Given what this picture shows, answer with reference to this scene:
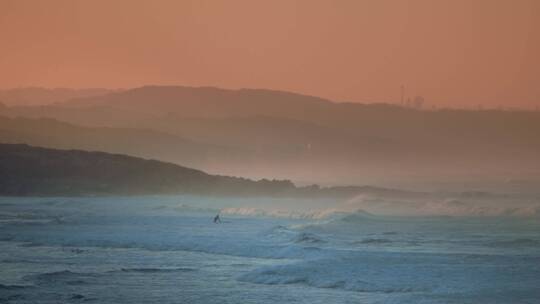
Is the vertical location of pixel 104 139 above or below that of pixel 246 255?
above

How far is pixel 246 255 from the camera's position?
34.9ft

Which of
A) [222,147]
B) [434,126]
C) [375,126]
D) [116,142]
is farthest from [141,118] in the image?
[434,126]

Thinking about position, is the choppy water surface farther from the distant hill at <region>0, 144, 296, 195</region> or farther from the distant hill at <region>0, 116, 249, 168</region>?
the distant hill at <region>0, 116, 249, 168</region>

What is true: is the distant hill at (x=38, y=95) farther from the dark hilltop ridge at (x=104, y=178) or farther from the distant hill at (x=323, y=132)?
the dark hilltop ridge at (x=104, y=178)

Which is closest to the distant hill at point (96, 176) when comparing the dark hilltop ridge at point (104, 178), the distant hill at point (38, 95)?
the dark hilltop ridge at point (104, 178)

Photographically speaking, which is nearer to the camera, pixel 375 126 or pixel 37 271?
pixel 37 271

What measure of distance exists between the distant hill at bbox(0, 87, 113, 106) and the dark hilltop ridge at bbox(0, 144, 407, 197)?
→ 0.62 m

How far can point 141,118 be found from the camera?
40.4 ft

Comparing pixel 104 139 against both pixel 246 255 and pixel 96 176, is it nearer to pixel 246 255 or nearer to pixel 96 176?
pixel 96 176

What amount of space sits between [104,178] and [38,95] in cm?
148

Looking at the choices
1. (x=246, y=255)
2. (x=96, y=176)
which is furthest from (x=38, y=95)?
(x=246, y=255)

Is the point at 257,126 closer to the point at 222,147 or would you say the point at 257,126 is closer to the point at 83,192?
the point at 222,147

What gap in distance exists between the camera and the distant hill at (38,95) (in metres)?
12.3

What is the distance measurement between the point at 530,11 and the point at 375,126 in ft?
8.04
